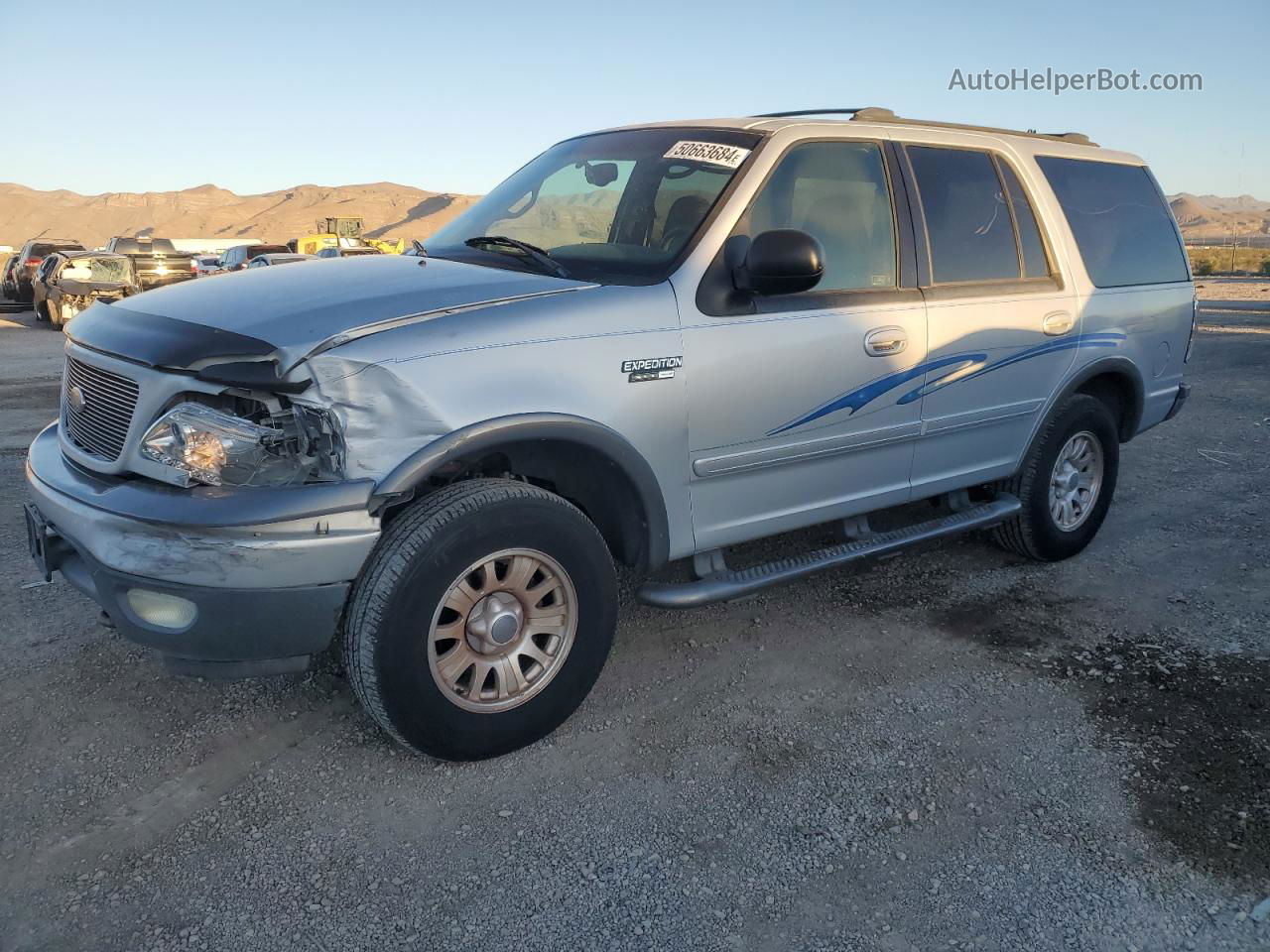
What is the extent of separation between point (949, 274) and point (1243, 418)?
5.97 meters

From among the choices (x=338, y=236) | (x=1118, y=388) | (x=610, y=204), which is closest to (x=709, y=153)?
(x=610, y=204)

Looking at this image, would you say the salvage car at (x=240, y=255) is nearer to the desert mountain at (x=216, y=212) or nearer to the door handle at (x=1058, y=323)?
the door handle at (x=1058, y=323)

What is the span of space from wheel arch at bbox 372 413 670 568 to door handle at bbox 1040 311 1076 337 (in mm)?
2357

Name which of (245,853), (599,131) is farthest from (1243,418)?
(245,853)

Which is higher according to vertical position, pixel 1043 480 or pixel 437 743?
pixel 1043 480

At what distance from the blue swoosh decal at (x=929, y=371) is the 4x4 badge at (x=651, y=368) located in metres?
0.51

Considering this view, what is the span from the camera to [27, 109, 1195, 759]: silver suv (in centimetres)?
273

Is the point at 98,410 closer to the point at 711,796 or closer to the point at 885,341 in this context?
the point at 711,796

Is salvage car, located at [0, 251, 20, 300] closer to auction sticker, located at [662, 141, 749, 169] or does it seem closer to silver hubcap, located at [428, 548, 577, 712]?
auction sticker, located at [662, 141, 749, 169]

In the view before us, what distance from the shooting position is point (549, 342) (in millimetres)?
3049

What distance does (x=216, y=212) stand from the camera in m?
102

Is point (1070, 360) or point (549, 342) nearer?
point (549, 342)

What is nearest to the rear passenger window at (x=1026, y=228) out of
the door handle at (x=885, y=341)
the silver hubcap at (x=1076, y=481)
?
the silver hubcap at (x=1076, y=481)

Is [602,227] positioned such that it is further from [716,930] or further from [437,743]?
[716,930]
